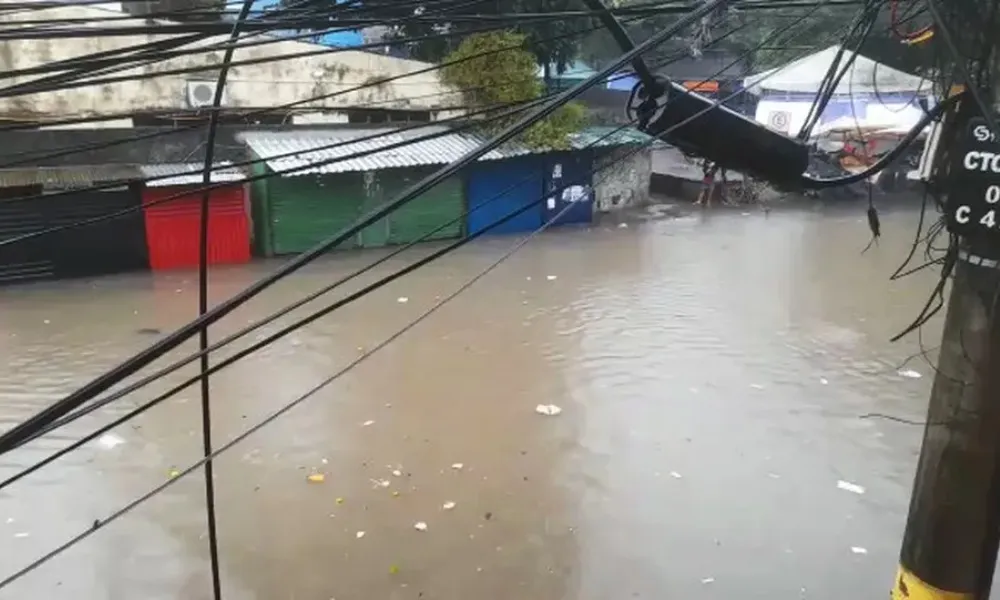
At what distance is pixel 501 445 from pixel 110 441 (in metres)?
3.30

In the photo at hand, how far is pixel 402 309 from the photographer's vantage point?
1136 centimetres

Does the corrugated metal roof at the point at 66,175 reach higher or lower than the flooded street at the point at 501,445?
higher

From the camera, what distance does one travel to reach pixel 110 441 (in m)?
7.67

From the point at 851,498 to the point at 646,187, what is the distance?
1203 centimetres

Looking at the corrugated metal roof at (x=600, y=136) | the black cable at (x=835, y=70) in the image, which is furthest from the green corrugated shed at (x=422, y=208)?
the black cable at (x=835, y=70)

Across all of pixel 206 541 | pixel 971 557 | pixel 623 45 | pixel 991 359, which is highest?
pixel 623 45

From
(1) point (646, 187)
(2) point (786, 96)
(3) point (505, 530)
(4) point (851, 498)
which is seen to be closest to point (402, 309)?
(3) point (505, 530)

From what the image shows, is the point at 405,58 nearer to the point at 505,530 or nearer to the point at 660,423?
the point at 660,423

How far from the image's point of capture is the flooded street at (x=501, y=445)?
19.3ft

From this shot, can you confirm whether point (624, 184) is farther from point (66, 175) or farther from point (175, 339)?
point (175, 339)

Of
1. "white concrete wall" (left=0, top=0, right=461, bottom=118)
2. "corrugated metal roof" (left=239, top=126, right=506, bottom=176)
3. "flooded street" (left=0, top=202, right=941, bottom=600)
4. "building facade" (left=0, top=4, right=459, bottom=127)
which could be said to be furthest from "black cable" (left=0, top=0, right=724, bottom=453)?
"corrugated metal roof" (left=239, top=126, right=506, bottom=176)

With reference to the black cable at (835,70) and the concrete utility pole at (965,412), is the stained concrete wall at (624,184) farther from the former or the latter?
the concrete utility pole at (965,412)

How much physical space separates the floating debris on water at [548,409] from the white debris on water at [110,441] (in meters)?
3.60

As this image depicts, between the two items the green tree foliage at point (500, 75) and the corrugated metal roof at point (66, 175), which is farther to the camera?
the green tree foliage at point (500, 75)
